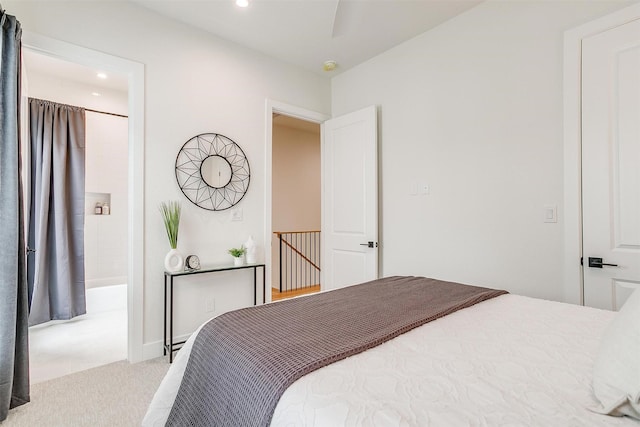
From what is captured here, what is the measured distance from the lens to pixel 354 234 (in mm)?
3385

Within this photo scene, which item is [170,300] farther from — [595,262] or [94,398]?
[595,262]

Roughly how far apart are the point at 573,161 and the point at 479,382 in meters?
1.87

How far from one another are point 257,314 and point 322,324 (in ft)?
0.99

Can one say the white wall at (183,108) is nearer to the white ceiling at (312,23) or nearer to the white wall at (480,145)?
the white ceiling at (312,23)

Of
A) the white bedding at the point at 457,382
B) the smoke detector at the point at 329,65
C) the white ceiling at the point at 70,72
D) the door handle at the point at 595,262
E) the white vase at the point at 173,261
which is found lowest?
the white bedding at the point at 457,382

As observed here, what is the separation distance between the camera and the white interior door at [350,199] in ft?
10.5

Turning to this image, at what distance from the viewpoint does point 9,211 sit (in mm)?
1778

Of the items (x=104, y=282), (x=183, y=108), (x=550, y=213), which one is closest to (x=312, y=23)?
(x=183, y=108)

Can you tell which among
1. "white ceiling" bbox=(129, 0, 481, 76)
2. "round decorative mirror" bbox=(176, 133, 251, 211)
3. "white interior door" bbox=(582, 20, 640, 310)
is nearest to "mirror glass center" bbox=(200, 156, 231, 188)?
"round decorative mirror" bbox=(176, 133, 251, 211)

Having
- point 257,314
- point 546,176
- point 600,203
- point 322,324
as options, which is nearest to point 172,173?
point 257,314

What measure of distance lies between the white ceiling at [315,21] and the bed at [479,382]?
2389 mm

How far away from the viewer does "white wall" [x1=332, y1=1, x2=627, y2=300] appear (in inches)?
85.4

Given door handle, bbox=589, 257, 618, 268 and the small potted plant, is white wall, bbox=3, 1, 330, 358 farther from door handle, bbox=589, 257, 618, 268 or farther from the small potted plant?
door handle, bbox=589, 257, 618, 268

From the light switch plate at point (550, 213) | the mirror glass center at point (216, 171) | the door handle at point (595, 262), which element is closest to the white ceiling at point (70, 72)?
the mirror glass center at point (216, 171)
